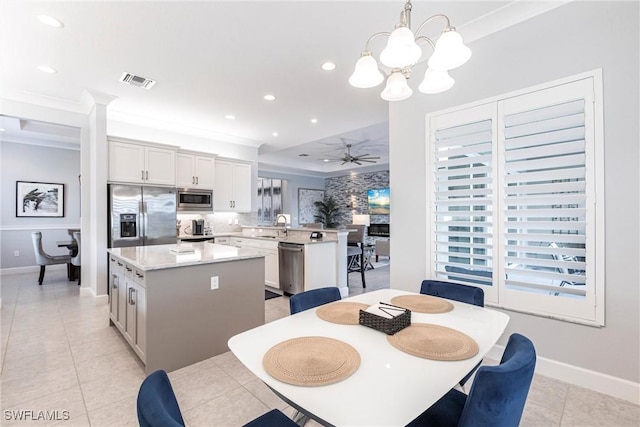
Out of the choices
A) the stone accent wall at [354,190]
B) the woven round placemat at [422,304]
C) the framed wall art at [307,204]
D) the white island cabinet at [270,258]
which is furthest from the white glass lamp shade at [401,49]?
the framed wall art at [307,204]

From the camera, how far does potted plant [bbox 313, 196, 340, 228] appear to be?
10766 millimetres

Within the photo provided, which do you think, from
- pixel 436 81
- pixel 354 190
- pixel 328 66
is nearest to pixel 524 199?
pixel 436 81

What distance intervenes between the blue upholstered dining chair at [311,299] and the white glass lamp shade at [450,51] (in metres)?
1.50

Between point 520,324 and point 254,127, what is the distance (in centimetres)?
503

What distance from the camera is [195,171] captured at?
5.54 meters

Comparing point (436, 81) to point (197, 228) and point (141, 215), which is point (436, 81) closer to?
point (141, 215)

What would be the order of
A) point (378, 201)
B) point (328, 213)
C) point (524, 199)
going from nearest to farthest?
1. point (524, 199)
2. point (378, 201)
3. point (328, 213)

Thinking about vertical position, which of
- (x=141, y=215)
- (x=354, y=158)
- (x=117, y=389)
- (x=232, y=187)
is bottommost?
(x=117, y=389)

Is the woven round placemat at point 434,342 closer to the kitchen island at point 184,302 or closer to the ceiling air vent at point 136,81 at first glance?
the kitchen island at point 184,302

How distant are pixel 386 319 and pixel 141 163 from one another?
4763mm

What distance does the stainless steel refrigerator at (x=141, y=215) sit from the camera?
4.31m

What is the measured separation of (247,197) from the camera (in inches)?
257

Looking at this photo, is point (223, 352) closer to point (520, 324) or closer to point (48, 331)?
point (48, 331)

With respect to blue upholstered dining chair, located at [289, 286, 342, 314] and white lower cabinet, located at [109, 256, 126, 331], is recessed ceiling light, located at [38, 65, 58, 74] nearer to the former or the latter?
white lower cabinet, located at [109, 256, 126, 331]
